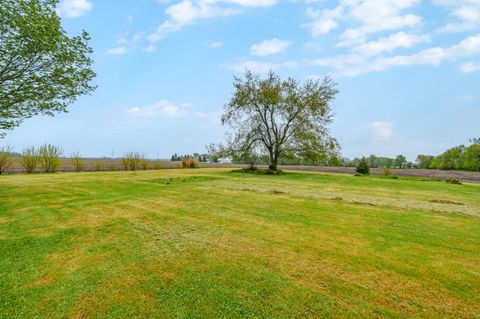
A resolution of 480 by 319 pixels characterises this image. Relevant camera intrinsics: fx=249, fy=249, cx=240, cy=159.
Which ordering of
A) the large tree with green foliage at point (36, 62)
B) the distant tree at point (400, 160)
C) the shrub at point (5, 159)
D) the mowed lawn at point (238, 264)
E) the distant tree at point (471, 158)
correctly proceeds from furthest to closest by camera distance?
the distant tree at point (400, 160) → the distant tree at point (471, 158) → the shrub at point (5, 159) → the large tree with green foliage at point (36, 62) → the mowed lawn at point (238, 264)

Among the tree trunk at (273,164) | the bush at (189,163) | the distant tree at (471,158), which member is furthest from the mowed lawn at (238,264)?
the distant tree at (471,158)

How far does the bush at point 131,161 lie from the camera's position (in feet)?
96.0

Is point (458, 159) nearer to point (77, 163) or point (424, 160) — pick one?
point (424, 160)

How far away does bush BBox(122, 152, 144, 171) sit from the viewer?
2927 cm

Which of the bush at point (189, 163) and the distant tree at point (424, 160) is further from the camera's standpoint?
the distant tree at point (424, 160)

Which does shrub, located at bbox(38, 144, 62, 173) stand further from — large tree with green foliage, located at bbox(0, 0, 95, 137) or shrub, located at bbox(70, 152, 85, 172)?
large tree with green foliage, located at bbox(0, 0, 95, 137)

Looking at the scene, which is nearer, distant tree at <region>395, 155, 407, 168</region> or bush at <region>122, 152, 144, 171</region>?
bush at <region>122, 152, 144, 171</region>

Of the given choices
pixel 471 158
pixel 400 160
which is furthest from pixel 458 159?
pixel 400 160

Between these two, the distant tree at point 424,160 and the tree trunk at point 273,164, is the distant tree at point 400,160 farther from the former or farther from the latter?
the tree trunk at point 273,164

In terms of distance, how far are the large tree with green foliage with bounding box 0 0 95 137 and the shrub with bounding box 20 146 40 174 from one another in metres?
14.7

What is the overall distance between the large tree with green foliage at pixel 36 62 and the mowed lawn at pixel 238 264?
18.1 ft

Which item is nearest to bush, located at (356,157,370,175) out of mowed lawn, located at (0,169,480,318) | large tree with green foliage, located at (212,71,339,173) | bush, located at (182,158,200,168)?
large tree with green foliage, located at (212,71,339,173)

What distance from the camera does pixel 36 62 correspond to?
10281 mm

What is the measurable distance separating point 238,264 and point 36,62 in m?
11.9
